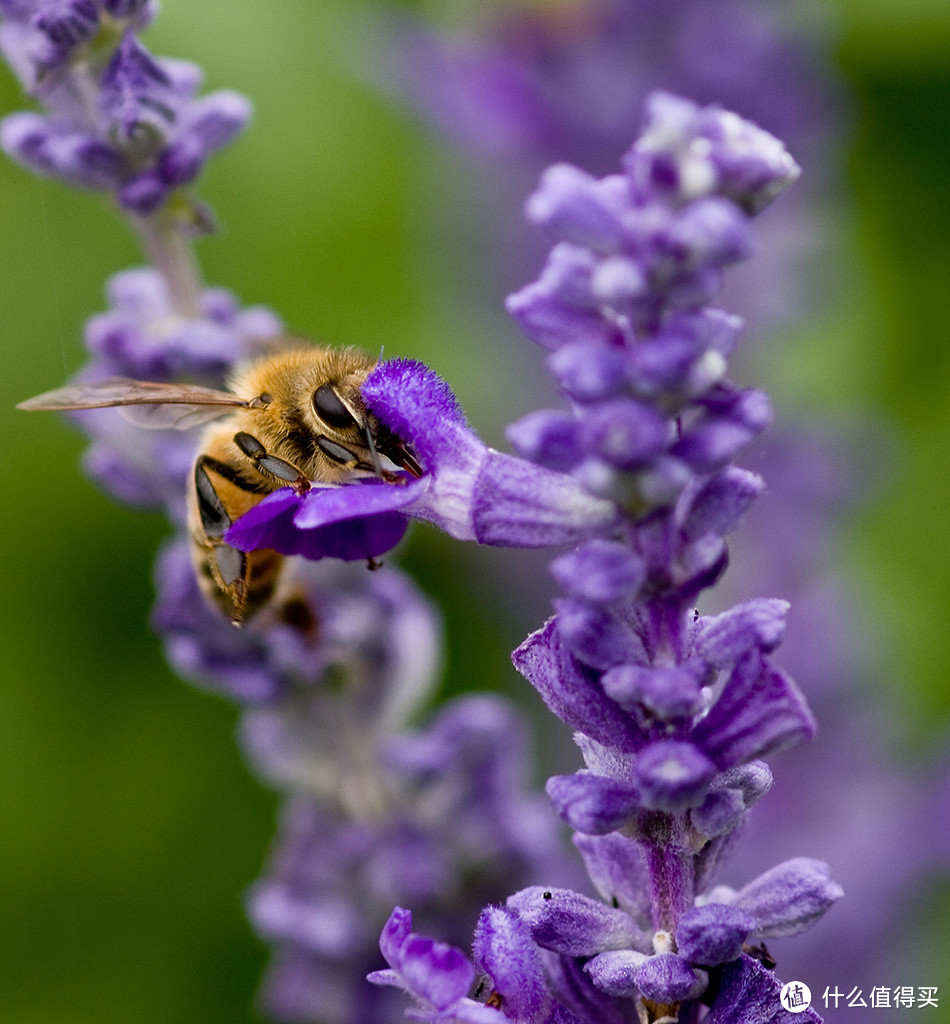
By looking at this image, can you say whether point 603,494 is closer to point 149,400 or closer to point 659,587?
point 659,587

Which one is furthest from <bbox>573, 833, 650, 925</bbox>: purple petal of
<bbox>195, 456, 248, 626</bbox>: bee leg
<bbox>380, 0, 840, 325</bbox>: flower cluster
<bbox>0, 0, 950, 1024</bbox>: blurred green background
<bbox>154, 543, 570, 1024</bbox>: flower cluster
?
<bbox>380, 0, 840, 325</bbox>: flower cluster

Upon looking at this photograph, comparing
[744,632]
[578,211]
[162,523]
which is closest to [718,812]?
[744,632]

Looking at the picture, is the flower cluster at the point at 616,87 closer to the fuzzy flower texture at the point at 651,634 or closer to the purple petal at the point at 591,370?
the fuzzy flower texture at the point at 651,634

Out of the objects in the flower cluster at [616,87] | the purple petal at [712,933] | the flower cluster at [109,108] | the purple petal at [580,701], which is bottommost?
the purple petal at [712,933]

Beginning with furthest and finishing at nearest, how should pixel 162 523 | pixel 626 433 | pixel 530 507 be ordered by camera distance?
1. pixel 162 523
2. pixel 530 507
3. pixel 626 433

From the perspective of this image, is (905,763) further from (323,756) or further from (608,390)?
(608,390)

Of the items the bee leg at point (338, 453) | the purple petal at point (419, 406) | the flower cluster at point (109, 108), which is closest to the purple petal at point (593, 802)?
the purple petal at point (419, 406)

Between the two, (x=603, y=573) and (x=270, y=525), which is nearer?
(x=603, y=573)

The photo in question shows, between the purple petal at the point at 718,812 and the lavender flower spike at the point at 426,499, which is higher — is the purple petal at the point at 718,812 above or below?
below
